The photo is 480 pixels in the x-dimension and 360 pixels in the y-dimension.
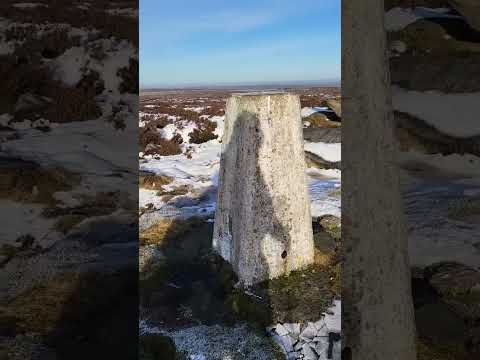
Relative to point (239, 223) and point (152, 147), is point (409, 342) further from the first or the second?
point (152, 147)

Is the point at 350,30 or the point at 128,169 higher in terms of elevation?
the point at 350,30

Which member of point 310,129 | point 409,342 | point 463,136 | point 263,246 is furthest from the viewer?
point 310,129

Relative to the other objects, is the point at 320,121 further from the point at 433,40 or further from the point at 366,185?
the point at 366,185

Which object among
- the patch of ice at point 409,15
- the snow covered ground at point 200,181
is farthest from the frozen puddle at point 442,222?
the patch of ice at point 409,15

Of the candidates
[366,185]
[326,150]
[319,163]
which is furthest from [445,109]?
[366,185]

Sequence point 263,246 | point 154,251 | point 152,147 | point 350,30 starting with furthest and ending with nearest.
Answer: point 152,147
point 154,251
point 263,246
point 350,30

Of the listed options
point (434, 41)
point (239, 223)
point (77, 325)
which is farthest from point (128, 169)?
point (434, 41)

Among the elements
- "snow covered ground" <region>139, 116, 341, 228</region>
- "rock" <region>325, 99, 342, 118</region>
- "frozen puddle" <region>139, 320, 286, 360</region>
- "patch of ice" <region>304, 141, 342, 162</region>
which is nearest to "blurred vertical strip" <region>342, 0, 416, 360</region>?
"frozen puddle" <region>139, 320, 286, 360</region>
